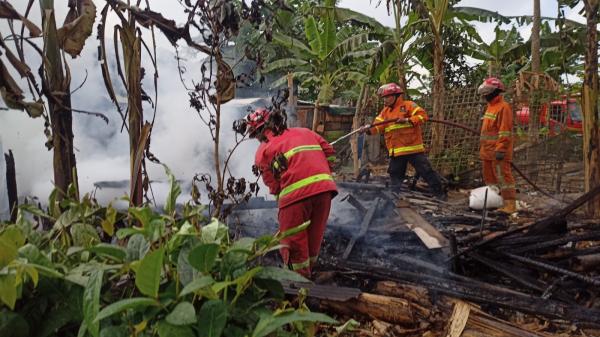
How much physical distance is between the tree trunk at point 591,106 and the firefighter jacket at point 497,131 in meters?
0.97

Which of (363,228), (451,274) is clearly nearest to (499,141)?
(363,228)

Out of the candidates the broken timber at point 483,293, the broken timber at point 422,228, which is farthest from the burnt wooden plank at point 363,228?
the broken timber at point 483,293

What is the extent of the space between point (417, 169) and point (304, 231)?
4240 millimetres

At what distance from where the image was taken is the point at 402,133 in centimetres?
749

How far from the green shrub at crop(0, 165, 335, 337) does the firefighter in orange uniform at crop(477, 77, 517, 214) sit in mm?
6469

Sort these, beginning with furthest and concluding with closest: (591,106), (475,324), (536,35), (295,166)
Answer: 1. (536,35)
2. (591,106)
3. (295,166)
4. (475,324)

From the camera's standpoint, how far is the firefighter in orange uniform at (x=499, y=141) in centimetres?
702

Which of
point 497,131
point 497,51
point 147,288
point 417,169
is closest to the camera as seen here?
point 147,288

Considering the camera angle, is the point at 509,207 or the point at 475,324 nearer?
the point at 475,324

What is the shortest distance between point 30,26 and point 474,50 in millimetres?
15129

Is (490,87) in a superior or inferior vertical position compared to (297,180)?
superior

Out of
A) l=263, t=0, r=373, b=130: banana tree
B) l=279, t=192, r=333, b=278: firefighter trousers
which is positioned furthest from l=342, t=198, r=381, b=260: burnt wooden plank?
l=263, t=0, r=373, b=130: banana tree

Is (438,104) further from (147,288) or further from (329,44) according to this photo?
(147,288)

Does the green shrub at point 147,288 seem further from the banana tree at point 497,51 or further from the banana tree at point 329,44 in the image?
the banana tree at point 497,51
